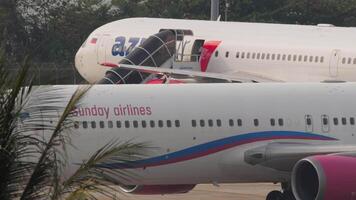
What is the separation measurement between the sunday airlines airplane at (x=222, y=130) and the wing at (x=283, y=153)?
18mm

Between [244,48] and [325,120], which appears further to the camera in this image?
[244,48]

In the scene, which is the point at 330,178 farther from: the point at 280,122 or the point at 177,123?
the point at 177,123

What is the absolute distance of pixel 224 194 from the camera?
29391 millimetres

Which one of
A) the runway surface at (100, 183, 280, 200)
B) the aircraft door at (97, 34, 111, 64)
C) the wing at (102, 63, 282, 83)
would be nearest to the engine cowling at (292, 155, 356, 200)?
the runway surface at (100, 183, 280, 200)

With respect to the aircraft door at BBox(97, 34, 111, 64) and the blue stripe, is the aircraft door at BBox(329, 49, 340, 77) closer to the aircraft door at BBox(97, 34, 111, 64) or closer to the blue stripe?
the aircraft door at BBox(97, 34, 111, 64)

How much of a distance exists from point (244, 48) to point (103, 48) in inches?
243

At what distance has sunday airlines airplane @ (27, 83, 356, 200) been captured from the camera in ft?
72.3

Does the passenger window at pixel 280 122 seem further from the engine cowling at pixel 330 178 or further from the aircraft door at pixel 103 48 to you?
the aircraft door at pixel 103 48

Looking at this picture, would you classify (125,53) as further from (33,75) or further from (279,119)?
(33,75)

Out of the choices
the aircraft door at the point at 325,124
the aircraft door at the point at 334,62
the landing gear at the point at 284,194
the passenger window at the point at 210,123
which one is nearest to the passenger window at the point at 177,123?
the passenger window at the point at 210,123

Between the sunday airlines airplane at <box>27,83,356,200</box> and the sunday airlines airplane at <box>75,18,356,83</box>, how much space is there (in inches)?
612

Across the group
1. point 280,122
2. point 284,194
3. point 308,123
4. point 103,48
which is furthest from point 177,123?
point 103,48

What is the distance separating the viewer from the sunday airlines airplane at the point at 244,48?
3994 cm

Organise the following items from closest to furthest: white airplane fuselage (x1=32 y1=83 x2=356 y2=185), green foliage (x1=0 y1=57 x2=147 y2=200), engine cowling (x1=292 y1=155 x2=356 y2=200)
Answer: green foliage (x1=0 y1=57 x2=147 y2=200), engine cowling (x1=292 y1=155 x2=356 y2=200), white airplane fuselage (x1=32 y1=83 x2=356 y2=185)
